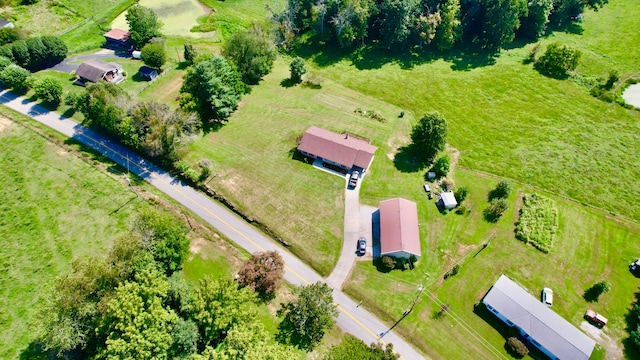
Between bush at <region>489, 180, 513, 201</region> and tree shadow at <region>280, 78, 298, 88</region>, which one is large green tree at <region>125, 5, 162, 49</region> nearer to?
tree shadow at <region>280, 78, 298, 88</region>

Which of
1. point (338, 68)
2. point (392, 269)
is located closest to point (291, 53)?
point (338, 68)

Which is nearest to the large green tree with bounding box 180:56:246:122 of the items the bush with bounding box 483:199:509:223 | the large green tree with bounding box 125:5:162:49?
the large green tree with bounding box 125:5:162:49

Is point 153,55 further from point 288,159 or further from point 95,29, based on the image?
point 288,159

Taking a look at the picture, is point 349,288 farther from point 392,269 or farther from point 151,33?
point 151,33

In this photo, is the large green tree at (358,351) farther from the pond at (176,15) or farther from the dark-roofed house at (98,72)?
the pond at (176,15)

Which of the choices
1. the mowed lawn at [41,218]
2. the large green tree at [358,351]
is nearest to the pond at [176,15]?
the mowed lawn at [41,218]

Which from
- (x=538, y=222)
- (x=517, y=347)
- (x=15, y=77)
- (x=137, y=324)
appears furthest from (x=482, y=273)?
(x=15, y=77)
